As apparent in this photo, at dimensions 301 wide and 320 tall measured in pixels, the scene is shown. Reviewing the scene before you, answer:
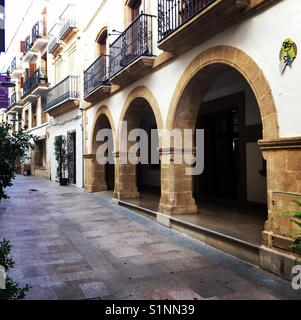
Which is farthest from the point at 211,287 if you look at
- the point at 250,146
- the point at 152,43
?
the point at 152,43

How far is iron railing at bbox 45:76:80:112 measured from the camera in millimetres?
15734

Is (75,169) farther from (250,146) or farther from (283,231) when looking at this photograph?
(283,231)

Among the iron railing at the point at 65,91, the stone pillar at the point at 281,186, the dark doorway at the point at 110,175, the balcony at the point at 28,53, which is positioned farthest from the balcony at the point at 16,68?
the stone pillar at the point at 281,186

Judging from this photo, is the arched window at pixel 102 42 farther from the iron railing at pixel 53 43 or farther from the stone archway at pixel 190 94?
the stone archway at pixel 190 94

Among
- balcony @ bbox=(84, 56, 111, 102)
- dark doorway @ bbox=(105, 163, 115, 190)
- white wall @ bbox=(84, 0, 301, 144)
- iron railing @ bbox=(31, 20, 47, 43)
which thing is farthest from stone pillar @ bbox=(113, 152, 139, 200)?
iron railing @ bbox=(31, 20, 47, 43)

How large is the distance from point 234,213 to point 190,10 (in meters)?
4.10

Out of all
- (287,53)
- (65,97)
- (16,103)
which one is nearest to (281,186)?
(287,53)

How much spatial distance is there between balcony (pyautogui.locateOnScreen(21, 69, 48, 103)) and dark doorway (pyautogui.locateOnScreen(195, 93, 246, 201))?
13307mm

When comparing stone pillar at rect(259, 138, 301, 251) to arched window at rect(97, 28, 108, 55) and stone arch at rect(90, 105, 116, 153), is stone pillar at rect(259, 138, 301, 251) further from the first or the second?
arched window at rect(97, 28, 108, 55)

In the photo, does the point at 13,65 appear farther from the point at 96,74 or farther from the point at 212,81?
the point at 212,81

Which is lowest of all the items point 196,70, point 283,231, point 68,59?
point 283,231

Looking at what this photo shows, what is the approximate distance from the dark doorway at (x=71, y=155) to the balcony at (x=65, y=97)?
4.17ft

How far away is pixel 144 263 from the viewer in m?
5.04

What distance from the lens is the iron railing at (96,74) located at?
38.2 ft
